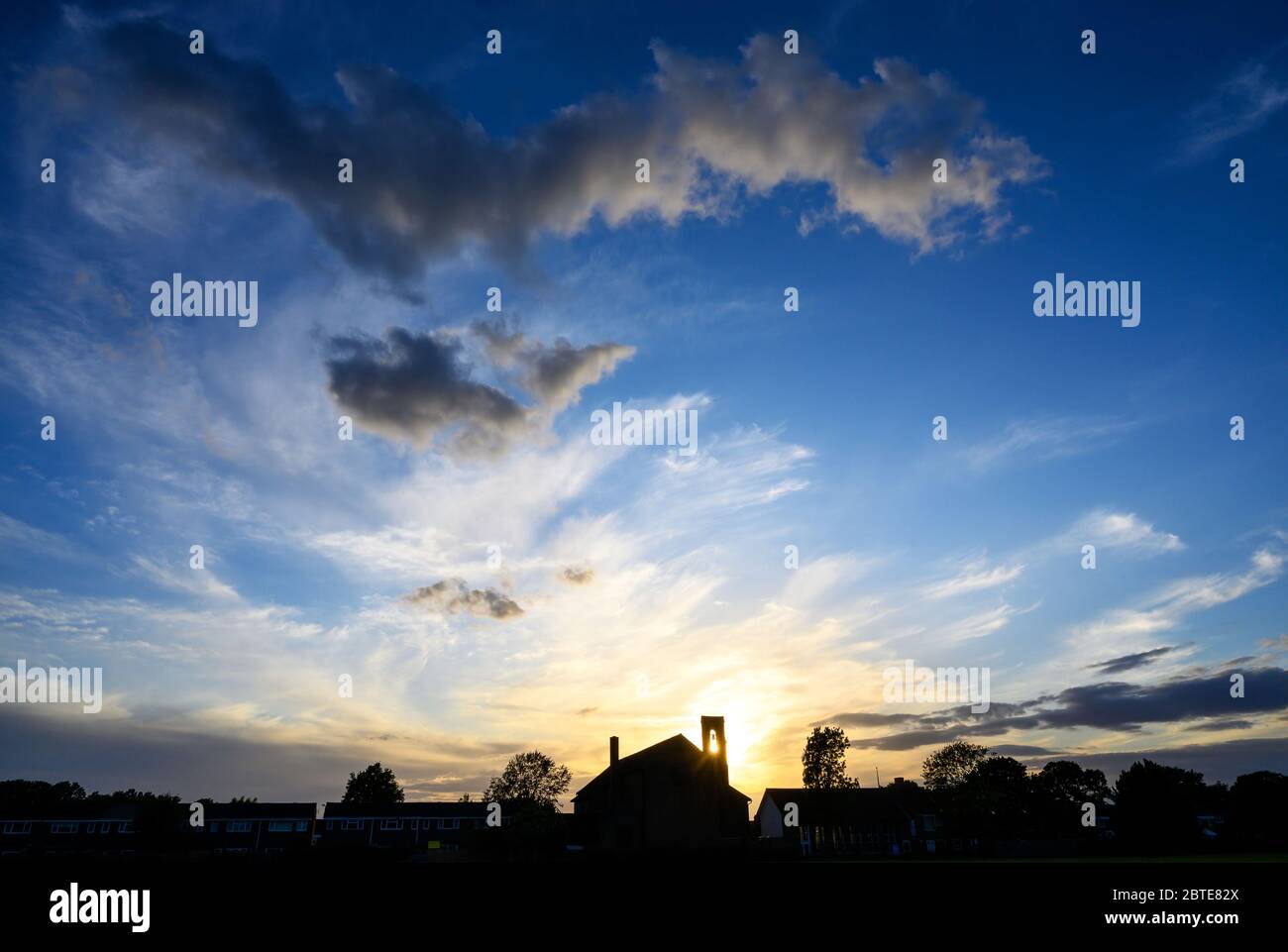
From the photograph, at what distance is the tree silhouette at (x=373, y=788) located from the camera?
158 m

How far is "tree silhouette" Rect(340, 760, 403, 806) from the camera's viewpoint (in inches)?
6203

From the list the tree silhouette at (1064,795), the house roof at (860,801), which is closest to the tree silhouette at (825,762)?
the house roof at (860,801)

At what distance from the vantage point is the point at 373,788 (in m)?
159

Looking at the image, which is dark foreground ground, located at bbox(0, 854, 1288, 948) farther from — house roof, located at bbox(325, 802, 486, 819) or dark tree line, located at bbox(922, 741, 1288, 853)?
house roof, located at bbox(325, 802, 486, 819)

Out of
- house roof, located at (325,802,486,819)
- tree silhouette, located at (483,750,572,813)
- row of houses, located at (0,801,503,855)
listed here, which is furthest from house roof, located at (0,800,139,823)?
tree silhouette, located at (483,750,572,813)

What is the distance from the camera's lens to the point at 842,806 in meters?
108

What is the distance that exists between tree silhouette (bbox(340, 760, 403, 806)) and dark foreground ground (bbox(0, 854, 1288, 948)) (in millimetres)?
170624

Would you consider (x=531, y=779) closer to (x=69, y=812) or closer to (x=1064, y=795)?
(x=69, y=812)
